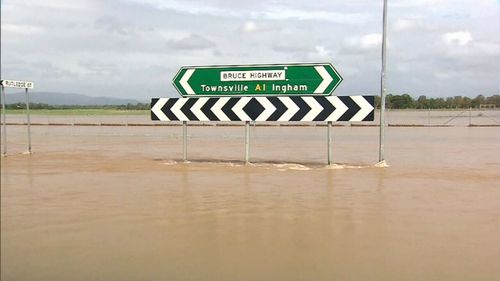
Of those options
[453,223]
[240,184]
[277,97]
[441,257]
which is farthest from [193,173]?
[441,257]

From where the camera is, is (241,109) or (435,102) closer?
(241,109)

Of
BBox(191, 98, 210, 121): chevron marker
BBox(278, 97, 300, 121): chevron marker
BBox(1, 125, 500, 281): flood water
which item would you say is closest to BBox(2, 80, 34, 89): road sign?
BBox(1, 125, 500, 281): flood water

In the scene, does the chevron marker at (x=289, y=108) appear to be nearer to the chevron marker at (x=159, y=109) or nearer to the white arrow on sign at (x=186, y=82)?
the white arrow on sign at (x=186, y=82)

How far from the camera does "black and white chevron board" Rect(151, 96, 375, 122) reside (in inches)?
507

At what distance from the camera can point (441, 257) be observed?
18.9 ft

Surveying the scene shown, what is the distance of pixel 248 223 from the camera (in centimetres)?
703

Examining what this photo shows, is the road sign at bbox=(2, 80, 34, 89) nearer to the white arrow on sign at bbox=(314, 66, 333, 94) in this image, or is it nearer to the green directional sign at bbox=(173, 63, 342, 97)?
the green directional sign at bbox=(173, 63, 342, 97)

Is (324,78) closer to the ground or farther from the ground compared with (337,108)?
farther from the ground

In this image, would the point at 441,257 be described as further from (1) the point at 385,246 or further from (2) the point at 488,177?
(2) the point at 488,177

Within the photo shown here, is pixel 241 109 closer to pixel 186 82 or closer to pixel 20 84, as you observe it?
pixel 186 82

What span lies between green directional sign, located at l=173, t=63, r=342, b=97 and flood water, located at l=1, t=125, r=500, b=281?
2002 mm

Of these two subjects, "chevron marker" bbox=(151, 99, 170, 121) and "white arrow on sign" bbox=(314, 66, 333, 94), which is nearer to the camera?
"white arrow on sign" bbox=(314, 66, 333, 94)

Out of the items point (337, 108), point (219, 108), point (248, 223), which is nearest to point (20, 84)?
point (219, 108)

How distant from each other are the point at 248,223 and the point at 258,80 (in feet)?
22.1
